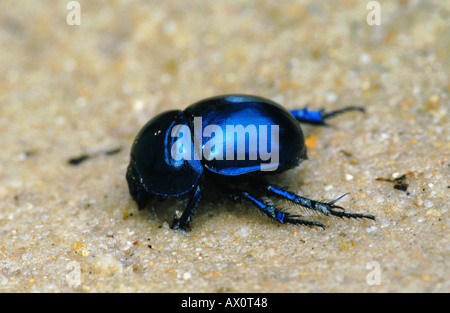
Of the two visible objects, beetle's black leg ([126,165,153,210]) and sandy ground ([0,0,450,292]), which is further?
beetle's black leg ([126,165,153,210])

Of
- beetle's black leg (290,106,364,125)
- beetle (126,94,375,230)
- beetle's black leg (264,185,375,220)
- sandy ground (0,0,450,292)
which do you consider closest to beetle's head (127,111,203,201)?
beetle (126,94,375,230)

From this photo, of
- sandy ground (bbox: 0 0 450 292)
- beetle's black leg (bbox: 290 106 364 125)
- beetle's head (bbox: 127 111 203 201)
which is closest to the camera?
sandy ground (bbox: 0 0 450 292)

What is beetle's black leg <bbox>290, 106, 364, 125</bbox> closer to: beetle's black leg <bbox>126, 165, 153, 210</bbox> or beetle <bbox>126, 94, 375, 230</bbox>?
beetle <bbox>126, 94, 375, 230</bbox>

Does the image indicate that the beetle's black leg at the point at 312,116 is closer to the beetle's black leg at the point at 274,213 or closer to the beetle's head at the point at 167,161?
the beetle's black leg at the point at 274,213

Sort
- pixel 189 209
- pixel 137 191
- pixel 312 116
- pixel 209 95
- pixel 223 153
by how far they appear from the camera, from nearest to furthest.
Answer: pixel 223 153, pixel 189 209, pixel 137 191, pixel 312 116, pixel 209 95

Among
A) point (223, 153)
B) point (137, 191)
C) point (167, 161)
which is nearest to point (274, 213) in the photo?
point (223, 153)

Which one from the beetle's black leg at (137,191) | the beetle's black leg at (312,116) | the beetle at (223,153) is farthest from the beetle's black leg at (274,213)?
the beetle's black leg at (312,116)

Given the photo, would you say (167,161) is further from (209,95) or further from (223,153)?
(209,95)
